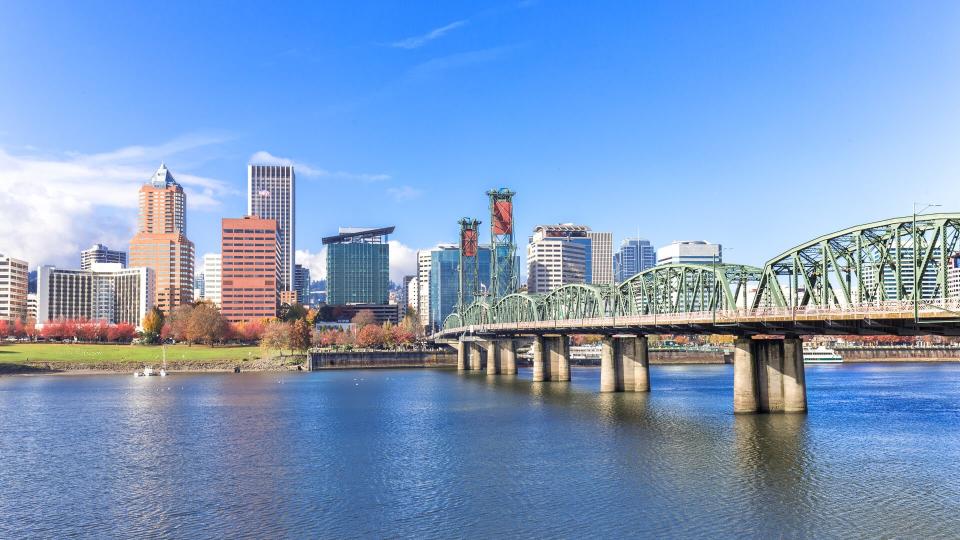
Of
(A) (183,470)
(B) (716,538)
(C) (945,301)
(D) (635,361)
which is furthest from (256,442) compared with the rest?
(D) (635,361)

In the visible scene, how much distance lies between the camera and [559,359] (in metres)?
175

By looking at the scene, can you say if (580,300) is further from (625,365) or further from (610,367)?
(610,367)

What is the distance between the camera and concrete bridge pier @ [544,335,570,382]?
568 feet

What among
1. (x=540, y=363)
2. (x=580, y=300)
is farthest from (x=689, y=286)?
(x=540, y=363)

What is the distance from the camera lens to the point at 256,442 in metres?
82.1

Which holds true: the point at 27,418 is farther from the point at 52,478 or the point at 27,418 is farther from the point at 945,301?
the point at 945,301

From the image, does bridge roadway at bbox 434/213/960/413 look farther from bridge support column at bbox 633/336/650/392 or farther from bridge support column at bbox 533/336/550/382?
bridge support column at bbox 533/336/550/382

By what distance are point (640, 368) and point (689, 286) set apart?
22922 mm

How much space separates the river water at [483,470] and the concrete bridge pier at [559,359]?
5308 cm

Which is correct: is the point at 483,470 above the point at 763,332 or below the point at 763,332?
below

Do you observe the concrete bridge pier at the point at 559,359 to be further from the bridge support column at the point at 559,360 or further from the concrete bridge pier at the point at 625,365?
the concrete bridge pier at the point at 625,365

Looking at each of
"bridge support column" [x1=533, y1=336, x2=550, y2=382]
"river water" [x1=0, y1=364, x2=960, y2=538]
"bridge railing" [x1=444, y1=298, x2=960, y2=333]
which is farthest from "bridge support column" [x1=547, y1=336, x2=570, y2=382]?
"river water" [x1=0, y1=364, x2=960, y2=538]

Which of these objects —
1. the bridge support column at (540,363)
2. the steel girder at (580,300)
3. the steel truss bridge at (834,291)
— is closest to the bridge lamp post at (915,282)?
the steel truss bridge at (834,291)

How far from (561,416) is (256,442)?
1438 inches
